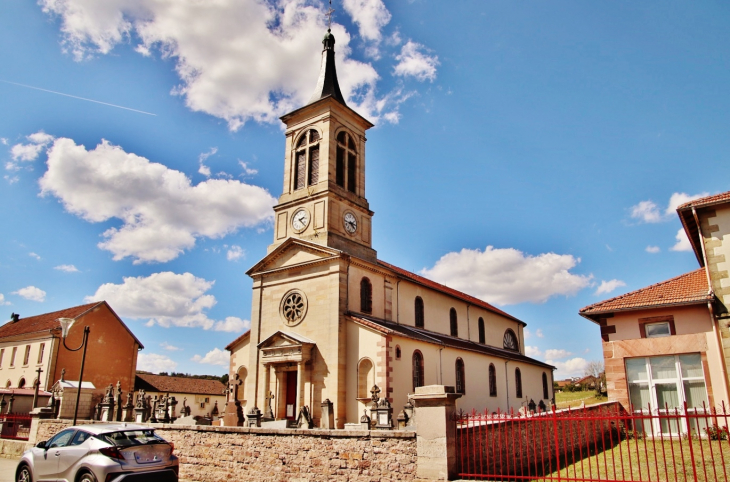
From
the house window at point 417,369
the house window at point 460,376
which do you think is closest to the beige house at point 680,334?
the house window at point 417,369

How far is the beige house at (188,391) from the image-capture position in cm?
4892

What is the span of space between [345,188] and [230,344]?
1077cm

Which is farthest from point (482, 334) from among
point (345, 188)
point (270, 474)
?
point (270, 474)

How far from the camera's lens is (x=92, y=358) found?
132 ft

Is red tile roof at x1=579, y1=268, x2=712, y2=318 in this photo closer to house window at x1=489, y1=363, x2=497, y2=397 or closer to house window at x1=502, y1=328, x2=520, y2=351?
house window at x1=489, y1=363, x2=497, y2=397

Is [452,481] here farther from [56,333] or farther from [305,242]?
[56,333]

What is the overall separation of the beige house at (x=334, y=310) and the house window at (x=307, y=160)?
61 millimetres

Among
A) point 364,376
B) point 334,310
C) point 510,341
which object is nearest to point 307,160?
point 334,310

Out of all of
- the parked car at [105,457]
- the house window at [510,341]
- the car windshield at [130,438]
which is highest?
the house window at [510,341]

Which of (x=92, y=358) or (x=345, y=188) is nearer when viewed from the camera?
(x=345, y=188)

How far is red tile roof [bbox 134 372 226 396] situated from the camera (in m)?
48.5

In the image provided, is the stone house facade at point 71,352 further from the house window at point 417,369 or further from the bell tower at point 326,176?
the house window at point 417,369

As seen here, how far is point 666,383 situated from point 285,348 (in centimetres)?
1594

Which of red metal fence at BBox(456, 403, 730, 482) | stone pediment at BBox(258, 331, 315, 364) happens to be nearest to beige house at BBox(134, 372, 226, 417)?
stone pediment at BBox(258, 331, 315, 364)
